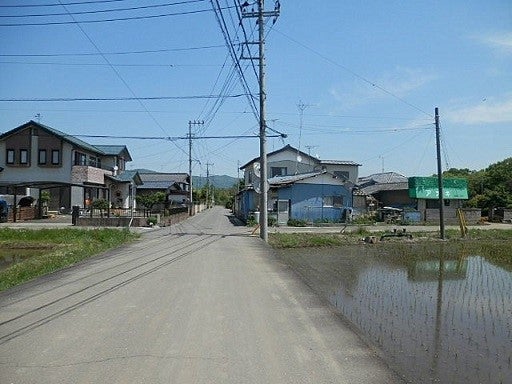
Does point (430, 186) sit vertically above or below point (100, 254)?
above

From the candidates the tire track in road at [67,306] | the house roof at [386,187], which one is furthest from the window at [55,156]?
the tire track in road at [67,306]

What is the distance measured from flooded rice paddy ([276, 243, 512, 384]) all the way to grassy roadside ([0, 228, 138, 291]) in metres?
6.89

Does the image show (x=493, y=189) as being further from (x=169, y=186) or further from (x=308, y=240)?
(x=169, y=186)

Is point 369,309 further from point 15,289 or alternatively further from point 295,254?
point 295,254

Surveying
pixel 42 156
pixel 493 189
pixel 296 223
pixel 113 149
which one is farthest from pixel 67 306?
pixel 493 189

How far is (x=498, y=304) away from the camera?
880 cm

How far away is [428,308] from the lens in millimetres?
8422

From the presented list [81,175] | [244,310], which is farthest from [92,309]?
[81,175]

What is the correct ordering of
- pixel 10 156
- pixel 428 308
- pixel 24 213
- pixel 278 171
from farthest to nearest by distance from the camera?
pixel 278 171, pixel 10 156, pixel 24 213, pixel 428 308

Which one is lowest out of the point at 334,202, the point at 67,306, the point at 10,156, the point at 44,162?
the point at 67,306

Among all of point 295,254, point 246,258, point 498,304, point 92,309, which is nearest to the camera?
point 92,309

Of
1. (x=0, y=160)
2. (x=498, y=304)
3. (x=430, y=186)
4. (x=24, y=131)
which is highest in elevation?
(x=24, y=131)

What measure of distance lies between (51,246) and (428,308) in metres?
14.9

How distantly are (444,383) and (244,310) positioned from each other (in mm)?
3241
